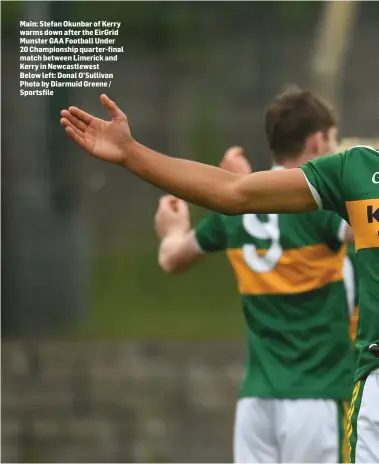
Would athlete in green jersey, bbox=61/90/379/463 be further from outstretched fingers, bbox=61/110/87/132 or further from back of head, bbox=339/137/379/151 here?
back of head, bbox=339/137/379/151

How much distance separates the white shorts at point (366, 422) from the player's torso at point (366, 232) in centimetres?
4

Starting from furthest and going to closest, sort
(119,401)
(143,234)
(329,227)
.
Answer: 1. (143,234)
2. (119,401)
3. (329,227)

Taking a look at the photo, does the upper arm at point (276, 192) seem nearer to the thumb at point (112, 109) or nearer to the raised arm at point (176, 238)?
the thumb at point (112, 109)

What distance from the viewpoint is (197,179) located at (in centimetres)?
274

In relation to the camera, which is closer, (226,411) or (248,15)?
(226,411)

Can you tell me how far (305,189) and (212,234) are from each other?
3.88 ft

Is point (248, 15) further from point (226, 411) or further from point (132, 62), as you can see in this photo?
point (226, 411)

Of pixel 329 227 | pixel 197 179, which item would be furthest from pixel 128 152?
pixel 329 227

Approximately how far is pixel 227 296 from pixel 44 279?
1.15 meters

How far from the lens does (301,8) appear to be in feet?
22.3

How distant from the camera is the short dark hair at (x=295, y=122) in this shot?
12.4ft

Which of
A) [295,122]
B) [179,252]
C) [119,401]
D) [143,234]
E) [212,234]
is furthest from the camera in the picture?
[143,234]

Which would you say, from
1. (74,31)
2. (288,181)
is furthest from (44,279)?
(288,181)

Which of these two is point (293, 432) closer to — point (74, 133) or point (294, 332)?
point (294, 332)
